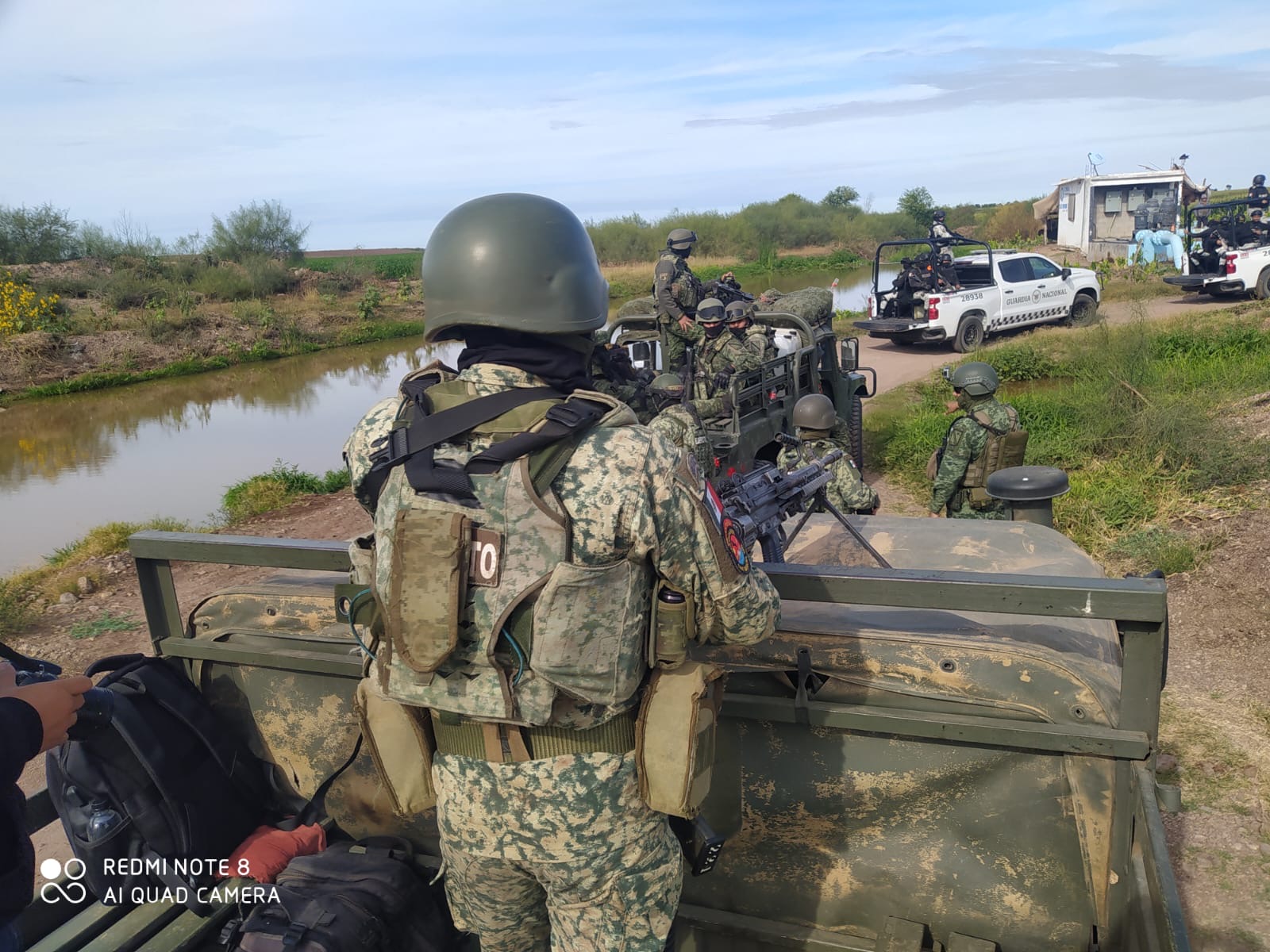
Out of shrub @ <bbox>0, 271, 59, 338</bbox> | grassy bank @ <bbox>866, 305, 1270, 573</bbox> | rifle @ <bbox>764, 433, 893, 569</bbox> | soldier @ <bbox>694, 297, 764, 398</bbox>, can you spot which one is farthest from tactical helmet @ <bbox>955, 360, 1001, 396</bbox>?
shrub @ <bbox>0, 271, 59, 338</bbox>

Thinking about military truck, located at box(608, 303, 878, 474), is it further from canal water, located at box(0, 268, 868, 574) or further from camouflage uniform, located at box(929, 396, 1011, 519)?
canal water, located at box(0, 268, 868, 574)

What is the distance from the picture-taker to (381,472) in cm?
184

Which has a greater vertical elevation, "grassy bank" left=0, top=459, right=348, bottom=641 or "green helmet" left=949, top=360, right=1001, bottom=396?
"green helmet" left=949, top=360, right=1001, bottom=396

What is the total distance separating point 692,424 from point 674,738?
13.2 feet

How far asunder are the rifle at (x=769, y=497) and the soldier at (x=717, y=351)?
4.07 m

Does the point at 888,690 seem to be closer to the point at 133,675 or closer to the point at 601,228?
the point at 133,675

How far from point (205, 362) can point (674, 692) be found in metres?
26.7

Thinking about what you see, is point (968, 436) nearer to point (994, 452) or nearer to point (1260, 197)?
point (994, 452)

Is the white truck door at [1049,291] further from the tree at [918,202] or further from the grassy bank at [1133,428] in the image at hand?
the tree at [918,202]

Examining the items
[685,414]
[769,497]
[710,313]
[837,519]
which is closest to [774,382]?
[710,313]

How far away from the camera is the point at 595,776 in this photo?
1.83 metres

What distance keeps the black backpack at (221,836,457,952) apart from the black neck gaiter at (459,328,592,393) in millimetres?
1268

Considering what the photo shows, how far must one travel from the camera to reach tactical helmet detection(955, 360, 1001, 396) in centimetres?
598

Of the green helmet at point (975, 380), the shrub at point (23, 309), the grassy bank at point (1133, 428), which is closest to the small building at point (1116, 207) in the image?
the grassy bank at point (1133, 428)
